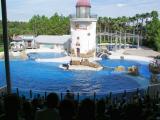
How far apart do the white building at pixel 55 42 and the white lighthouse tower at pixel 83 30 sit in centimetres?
552

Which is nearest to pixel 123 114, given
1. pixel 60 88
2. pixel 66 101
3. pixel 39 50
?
pixel 66 101

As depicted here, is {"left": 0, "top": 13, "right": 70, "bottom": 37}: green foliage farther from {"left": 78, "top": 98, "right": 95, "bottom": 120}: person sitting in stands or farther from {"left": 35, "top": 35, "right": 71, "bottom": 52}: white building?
{"left": 78, "top": 98, "right": 95, "bottom": 120}: person sitting in stands

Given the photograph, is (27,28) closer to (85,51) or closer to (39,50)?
(39,50)

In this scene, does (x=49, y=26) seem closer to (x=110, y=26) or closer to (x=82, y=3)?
(x=110, y=26)

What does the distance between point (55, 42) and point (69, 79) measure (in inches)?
796

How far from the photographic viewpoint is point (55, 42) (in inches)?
1802

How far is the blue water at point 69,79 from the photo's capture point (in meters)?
22.7

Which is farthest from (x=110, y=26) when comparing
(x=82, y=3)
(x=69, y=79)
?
(x=69, y=79)

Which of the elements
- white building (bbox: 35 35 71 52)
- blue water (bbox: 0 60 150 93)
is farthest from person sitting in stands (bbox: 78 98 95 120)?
white building (bbox: 35 35 71 52)

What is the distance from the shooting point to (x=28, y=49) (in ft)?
149

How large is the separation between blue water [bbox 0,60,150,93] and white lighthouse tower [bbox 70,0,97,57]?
4.93m

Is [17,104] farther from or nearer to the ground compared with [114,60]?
farther from the ground

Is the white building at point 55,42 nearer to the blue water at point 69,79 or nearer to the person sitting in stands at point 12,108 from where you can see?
the blue water at point 69,79

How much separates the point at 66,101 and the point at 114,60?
32.0 m
